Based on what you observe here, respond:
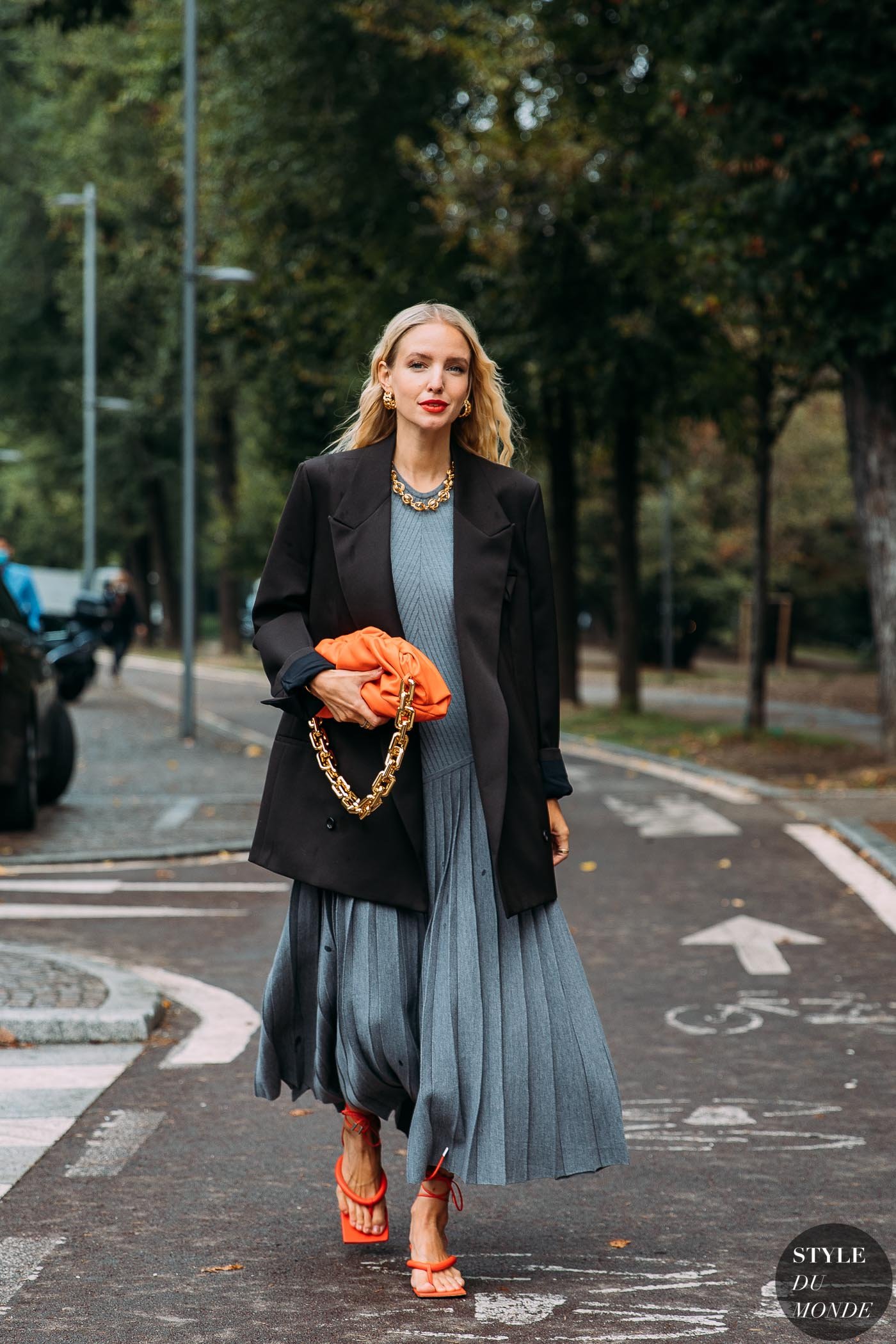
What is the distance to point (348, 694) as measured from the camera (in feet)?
13.0

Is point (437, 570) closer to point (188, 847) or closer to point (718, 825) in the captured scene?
point (188, 847)

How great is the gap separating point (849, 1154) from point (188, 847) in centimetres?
687

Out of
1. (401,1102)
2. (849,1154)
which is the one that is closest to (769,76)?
(849,1154)

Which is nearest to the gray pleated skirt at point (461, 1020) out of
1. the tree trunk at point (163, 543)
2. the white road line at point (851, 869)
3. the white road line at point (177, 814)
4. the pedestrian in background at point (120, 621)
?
the white road line at point (851, 869)

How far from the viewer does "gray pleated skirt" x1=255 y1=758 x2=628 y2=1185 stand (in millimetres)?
3941

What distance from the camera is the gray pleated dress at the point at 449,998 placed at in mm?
3943

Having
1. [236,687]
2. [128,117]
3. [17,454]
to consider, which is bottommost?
[236,687]

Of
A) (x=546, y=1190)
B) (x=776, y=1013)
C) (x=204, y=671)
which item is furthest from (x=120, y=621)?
(x=546, y=1190)

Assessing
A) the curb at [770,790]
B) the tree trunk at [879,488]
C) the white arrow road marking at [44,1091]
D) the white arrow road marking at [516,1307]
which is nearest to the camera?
the white arrow road marking at [516,1307]

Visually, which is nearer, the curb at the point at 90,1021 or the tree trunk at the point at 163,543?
the curb at the point at 90,1021

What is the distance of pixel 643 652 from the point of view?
4528 cm

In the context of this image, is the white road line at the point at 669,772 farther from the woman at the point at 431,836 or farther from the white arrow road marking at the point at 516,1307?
the white arrow road marking at the point at 516,1307

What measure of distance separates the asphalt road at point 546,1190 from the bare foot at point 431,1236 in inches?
2.2

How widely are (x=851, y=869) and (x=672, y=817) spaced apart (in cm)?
284
